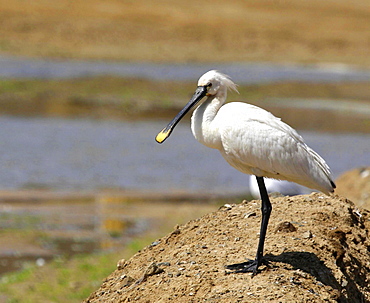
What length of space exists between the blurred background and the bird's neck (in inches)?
133

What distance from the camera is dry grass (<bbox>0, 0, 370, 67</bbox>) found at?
3525 centimetres

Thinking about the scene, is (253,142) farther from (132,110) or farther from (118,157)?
Answer: (132,110)

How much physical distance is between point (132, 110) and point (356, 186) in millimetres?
13173

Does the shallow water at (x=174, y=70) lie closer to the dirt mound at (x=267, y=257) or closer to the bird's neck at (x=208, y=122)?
the dirt mound at (x=267, y=257)

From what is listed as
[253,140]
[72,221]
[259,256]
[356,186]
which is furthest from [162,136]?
[72,221]

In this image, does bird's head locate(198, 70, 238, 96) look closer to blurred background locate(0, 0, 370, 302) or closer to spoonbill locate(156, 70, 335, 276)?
spoonbill locate(156, 70, 335, 276)

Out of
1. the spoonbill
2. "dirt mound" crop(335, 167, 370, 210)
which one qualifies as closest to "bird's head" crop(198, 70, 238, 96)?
the spoonbill

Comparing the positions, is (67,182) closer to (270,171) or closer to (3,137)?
(3,137)

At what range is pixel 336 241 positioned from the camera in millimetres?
6215

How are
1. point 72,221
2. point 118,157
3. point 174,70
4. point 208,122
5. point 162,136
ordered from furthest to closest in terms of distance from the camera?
point 174,70, point 118,157, point 72,221, point 162,136, point 208,122

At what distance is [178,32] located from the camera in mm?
38812

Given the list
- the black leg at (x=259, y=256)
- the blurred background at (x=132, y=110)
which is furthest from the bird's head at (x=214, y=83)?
the blurred background at (x=132, y=110)

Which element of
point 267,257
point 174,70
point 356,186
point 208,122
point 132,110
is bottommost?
point 174,70

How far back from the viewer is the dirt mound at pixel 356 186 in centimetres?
931
